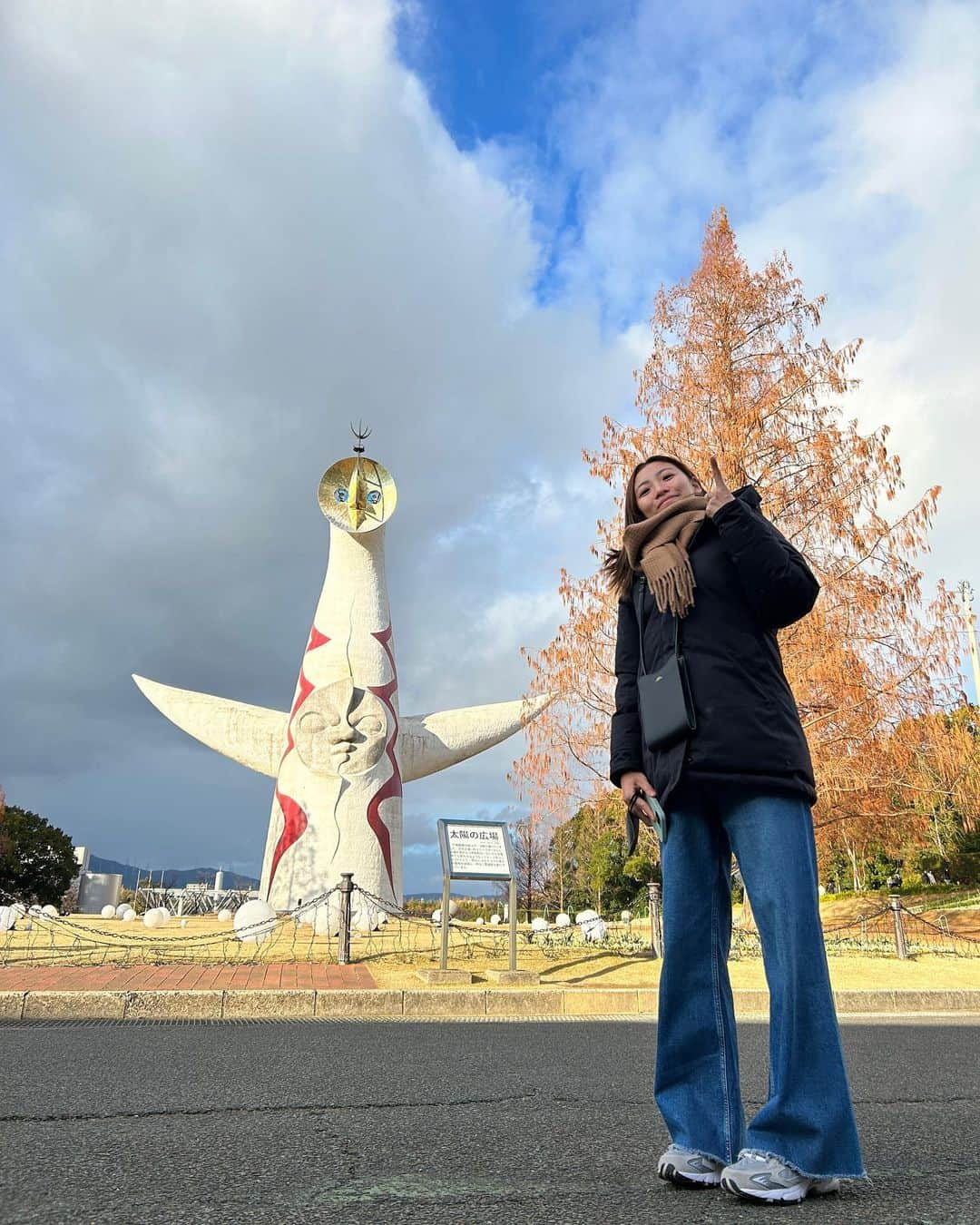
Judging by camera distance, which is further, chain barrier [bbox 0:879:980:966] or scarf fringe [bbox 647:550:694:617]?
chain barrier [bbox 0:879:980:966]

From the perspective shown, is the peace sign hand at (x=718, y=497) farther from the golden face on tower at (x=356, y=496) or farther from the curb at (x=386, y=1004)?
the golden face on tower at (x=356, y=496)

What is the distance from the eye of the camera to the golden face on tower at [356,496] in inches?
624

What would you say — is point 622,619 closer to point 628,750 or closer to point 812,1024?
point 628,750

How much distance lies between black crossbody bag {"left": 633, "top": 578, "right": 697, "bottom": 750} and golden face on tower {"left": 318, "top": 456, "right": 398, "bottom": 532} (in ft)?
45.1

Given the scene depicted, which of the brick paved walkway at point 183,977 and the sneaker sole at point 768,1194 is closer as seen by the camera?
the sneaker sole at point 768,1194

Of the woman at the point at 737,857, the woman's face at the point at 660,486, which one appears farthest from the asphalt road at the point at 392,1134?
the woman's face at the point at 660,486

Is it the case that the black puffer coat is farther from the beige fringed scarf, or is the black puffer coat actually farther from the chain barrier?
→ the chain barrier

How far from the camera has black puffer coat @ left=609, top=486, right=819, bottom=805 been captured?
7.03ft

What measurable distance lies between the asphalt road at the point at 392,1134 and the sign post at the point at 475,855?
4.25 m

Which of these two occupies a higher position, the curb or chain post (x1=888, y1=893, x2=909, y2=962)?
chain post (x1=888, y1=893, x2=909, y2=962)

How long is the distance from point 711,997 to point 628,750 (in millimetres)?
642

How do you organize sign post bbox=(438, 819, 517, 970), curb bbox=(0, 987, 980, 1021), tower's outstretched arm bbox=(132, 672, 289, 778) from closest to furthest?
curb bbox=(0, 987, 980, 1021)
sign post bbox=(438, 819, 517, 970)
tower's outstretched arm bbox=(132, 672, 289, 778)

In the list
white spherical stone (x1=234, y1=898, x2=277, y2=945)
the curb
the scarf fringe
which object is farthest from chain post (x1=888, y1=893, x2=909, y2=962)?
the scarf fringe

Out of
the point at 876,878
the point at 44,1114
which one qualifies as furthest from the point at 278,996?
the point at 876,878
